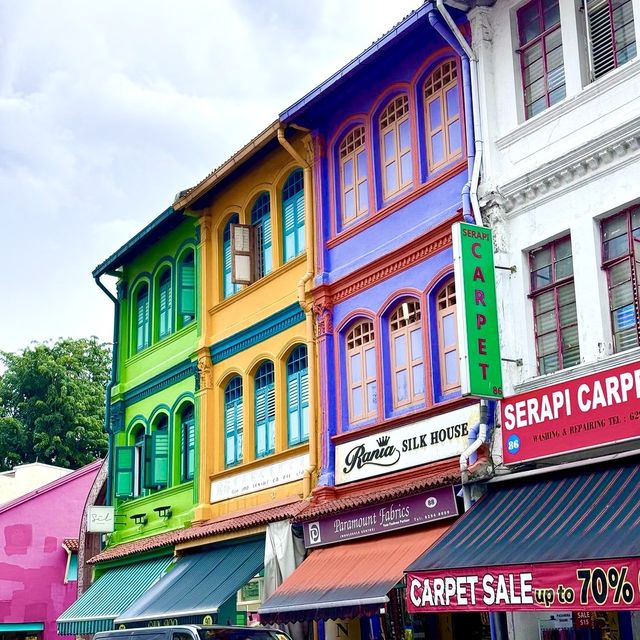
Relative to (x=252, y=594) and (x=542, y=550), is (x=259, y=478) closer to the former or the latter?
(x=252, y=594)

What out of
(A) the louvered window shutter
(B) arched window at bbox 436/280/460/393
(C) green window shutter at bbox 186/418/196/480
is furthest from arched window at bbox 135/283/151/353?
(B) arched window at bbox 436/280/460/393

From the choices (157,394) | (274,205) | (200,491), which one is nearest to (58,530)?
(157,394)

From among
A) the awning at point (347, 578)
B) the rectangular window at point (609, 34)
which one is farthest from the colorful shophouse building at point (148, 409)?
the rectangular window at point (609, 34)

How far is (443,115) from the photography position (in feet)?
58.3

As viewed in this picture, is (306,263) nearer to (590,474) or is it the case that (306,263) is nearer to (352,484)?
(352,484)

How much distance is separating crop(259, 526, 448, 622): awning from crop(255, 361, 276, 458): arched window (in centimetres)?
333

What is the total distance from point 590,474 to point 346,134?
8.48m

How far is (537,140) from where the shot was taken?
1580cm

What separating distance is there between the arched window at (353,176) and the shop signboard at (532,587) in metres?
7.30

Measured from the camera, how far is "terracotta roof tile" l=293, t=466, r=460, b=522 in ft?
51.8

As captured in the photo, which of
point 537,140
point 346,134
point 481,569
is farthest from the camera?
point 346,134

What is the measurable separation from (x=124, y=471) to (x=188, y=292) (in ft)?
14.2

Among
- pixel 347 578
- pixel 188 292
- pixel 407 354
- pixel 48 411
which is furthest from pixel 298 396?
pixel 48 411

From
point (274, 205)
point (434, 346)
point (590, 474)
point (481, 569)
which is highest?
point (274, 205)
